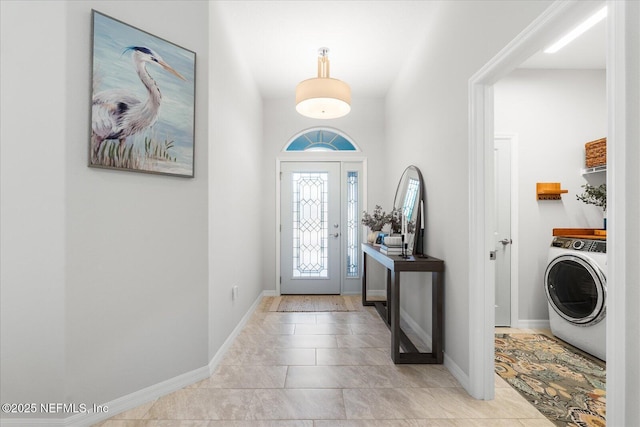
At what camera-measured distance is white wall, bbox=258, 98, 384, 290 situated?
4582 millimetres

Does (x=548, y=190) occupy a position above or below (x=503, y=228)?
above

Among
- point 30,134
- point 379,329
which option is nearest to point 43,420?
point 30,134

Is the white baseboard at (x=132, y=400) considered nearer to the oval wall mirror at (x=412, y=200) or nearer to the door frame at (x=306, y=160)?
the oval wall mirror at (x=412, y=200)

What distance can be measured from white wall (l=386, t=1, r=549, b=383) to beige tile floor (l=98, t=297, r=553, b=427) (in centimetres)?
30

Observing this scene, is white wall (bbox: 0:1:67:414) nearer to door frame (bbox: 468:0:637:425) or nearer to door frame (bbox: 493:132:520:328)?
door frame (bbox: 468:0:637:425)

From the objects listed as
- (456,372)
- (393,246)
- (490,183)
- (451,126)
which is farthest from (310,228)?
(490,183)

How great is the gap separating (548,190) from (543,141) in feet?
1.64

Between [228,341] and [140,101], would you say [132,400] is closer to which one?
[228,341]

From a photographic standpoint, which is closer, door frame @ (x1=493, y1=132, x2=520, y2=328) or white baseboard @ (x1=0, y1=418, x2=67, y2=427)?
white baseboard @ (x1=0, y1=418, x2=67, y2=427)

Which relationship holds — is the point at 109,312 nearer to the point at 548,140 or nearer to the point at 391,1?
the point at 391,1

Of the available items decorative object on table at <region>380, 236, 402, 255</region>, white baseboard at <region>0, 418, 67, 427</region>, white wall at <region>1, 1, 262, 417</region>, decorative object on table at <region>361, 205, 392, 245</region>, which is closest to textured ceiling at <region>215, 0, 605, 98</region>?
white wall at <region>1, 1, 262, 417</region>

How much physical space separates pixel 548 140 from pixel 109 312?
13.1ft

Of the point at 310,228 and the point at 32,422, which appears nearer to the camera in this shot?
the point at 32,422

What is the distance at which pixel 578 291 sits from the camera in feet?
8.80
